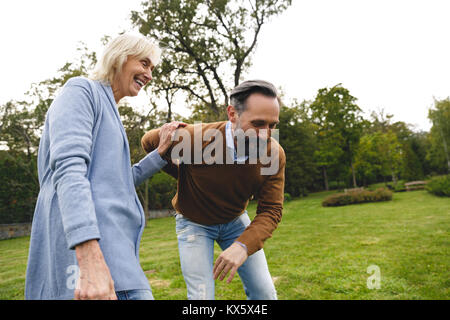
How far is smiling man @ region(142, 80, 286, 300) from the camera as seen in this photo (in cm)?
230

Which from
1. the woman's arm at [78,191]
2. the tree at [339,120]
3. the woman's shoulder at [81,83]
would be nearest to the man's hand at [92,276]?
the woman's arm at [78,191]

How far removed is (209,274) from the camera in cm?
233

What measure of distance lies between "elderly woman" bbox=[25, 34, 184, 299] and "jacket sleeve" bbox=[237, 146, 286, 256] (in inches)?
40.3

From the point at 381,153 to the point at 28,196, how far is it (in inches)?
1404

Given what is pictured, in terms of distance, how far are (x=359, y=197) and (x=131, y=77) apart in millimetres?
22023

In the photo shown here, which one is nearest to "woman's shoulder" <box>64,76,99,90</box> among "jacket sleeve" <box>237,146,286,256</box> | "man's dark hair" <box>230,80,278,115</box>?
"man's dark hair" <box>230,80,278,115</box>

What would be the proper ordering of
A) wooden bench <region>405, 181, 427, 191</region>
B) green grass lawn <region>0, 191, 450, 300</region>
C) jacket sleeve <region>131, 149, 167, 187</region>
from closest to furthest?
jacket sleeve <region>131, 149, 167, 187</region> < green grass lawn <region>0, 191, 450, 300</region> < wooden bench <region>405, 181, 427, 191</region>

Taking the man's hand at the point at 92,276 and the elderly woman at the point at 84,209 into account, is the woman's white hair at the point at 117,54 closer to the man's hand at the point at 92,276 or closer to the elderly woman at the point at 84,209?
the elderly woman at the point at 84,209

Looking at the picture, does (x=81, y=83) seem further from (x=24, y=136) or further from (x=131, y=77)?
(x=24, y=136)

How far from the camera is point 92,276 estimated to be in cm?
114

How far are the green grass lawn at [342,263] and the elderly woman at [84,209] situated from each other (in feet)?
13.6

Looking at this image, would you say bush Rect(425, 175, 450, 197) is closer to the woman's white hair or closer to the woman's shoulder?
the woman's white hair

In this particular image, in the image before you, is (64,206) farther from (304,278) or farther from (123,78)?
(304,278)

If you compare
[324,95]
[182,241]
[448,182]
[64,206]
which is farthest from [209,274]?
[324,95]
